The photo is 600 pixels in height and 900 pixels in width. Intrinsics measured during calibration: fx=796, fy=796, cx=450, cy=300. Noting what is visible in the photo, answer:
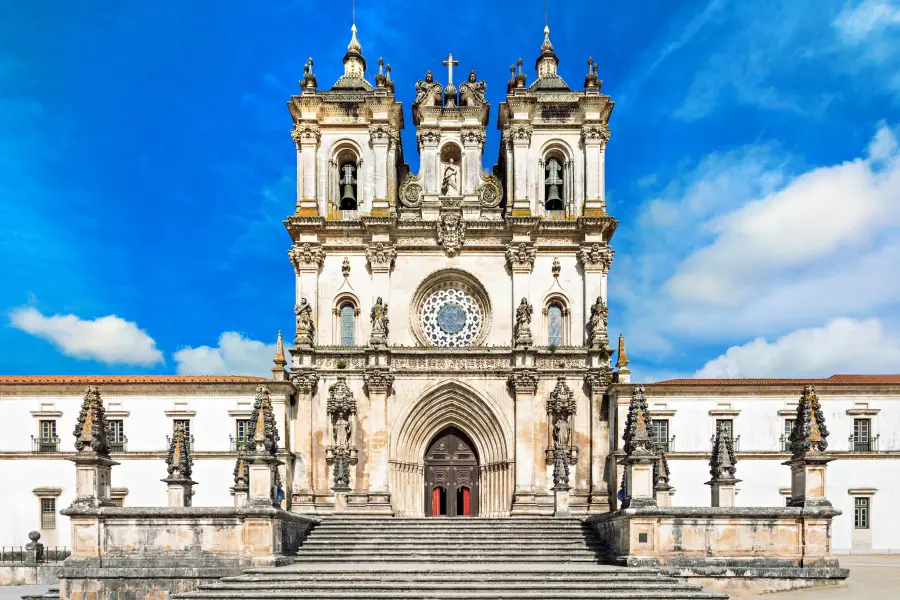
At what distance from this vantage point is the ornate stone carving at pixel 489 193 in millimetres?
35562

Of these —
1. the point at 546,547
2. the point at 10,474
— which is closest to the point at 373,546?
the point at 546,547

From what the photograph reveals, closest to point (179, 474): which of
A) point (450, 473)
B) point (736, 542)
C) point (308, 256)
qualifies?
point (308, 256)

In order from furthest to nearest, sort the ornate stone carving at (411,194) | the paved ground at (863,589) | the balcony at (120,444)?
1. the ornate stone carving at (411,194)
2. the balcony at (120,444)
3. the paved ground at (863,589)

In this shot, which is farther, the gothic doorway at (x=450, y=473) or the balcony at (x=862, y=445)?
the balcony at (x=862, y=445)

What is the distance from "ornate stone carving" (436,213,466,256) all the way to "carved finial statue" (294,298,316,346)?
21.3 feet

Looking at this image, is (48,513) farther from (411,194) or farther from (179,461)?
(411,194)

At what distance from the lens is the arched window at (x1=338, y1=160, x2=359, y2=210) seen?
36219mm

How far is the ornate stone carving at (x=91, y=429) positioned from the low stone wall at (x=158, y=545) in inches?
70.3

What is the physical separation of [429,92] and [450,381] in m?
13.3

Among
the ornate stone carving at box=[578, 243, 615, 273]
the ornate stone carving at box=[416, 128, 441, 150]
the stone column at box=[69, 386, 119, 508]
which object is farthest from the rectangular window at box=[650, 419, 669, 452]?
the stone column at box=[69, 386, 119, 508]

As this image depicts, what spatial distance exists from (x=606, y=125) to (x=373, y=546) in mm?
21631

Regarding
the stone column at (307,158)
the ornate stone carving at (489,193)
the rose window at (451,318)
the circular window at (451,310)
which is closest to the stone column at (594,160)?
the ornate stone carving at (489,193)

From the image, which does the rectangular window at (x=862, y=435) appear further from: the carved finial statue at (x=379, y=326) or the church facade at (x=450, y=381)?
the carved finial statue at (x=379, y=326)

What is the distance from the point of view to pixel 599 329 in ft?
111
